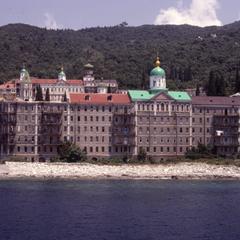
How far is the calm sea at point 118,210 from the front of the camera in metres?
52.6


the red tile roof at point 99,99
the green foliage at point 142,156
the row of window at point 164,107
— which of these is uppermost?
the red tile roof at point 99,99

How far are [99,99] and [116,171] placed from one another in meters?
16.0

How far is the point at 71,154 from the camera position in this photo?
105 metres

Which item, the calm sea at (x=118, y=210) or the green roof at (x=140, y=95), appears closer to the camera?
the calm sea at (x=118, y=210)

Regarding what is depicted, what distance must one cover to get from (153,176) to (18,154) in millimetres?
19466

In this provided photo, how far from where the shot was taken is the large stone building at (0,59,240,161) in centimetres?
10925

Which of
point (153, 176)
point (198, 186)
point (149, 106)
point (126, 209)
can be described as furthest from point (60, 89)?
point (126, 209)

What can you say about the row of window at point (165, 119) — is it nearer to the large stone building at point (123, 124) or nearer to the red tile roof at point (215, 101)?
the large stone building at point (123, 124)

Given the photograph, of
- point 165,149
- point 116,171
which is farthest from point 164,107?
point 116,171

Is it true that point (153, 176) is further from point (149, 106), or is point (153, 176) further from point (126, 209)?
point (126, 209)

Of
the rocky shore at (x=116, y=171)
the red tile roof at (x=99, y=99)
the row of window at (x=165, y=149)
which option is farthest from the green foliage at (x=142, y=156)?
the red tile roof at (x=99, y=99)

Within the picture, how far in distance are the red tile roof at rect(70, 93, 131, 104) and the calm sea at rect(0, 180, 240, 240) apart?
21907mm

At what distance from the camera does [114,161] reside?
10694 cm

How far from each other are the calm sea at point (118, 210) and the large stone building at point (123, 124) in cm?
1999
